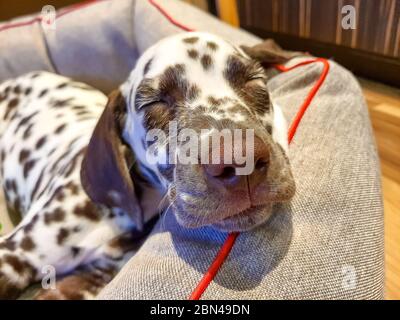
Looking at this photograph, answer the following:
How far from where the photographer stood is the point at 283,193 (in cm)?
111

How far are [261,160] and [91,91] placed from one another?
5.18 feet

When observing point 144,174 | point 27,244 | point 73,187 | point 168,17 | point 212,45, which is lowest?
point 27,244

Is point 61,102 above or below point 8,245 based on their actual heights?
above

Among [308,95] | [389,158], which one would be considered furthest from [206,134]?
[389,158]

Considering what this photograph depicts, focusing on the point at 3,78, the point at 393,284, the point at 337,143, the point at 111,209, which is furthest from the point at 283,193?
the point at 3,78

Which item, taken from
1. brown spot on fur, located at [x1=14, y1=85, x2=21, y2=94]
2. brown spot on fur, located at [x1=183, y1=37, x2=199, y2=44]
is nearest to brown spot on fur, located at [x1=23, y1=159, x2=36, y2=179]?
brown spot on fur, located at [x1=14, y1=85, x2=21, y2=94]

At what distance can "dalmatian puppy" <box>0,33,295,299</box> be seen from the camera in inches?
42.9

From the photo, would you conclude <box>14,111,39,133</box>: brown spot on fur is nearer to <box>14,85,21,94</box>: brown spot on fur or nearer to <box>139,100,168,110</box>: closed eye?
<box>14,85,21,94</box>: brown spot on fur

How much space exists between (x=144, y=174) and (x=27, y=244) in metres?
0.49

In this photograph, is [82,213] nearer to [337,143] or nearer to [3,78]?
[337,143]

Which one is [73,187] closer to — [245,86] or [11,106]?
[245,86]

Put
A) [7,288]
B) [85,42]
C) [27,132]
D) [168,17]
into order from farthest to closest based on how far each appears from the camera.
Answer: [85,42], [168,17], [27,132], [7,288]

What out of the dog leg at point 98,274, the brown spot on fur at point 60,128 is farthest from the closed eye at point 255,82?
the brown spot on fur at point 60,128

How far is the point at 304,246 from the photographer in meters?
1.15
